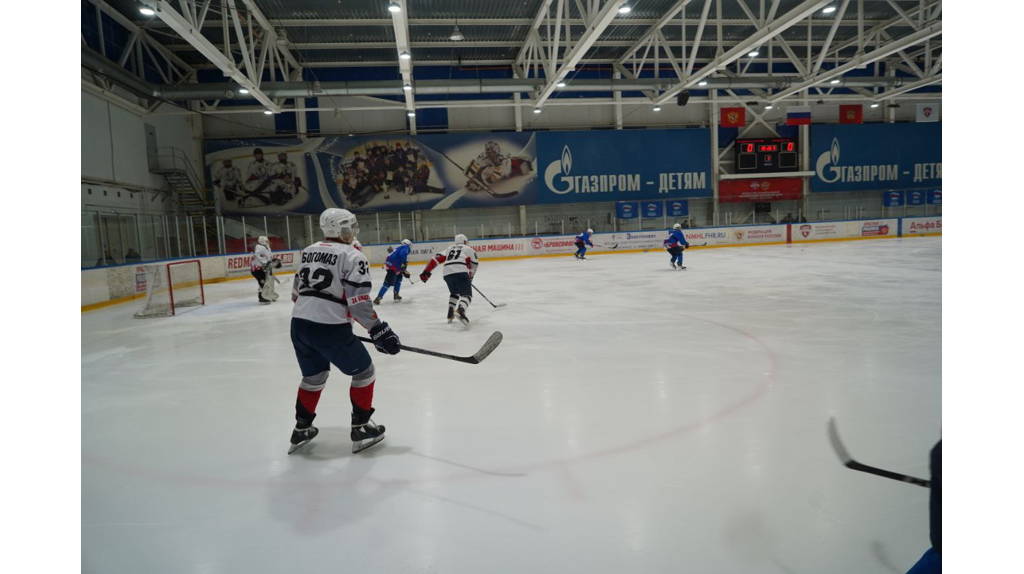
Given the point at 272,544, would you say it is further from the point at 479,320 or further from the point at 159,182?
the point at 159,182

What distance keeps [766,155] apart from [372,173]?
1636 cm

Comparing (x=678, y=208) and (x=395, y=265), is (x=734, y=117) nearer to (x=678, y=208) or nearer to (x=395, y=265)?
(x=678, y=208)

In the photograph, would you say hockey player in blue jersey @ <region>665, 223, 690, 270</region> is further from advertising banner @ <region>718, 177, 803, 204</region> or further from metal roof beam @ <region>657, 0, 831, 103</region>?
advertising banner @ <region>718, 177, 803, 204</region>

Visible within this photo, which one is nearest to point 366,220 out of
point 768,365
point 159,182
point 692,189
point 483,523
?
point 159,182

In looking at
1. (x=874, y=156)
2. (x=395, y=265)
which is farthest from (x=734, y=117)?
(x=395, y=265)

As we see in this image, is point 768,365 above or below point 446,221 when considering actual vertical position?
below

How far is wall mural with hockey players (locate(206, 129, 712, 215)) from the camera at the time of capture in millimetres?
20953

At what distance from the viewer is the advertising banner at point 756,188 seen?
2358 cm

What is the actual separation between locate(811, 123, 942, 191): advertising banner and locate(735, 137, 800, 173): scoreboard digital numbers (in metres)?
1.68

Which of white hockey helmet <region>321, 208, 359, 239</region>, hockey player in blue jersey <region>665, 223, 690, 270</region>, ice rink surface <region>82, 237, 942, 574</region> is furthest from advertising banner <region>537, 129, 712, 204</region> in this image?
white hockey helmet <region>321, 208, 359, 239</region>

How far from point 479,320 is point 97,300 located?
8.10m

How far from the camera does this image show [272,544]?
222 centimetres

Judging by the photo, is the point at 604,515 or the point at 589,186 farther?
the point at 589,186

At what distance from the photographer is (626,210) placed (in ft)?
75.4
